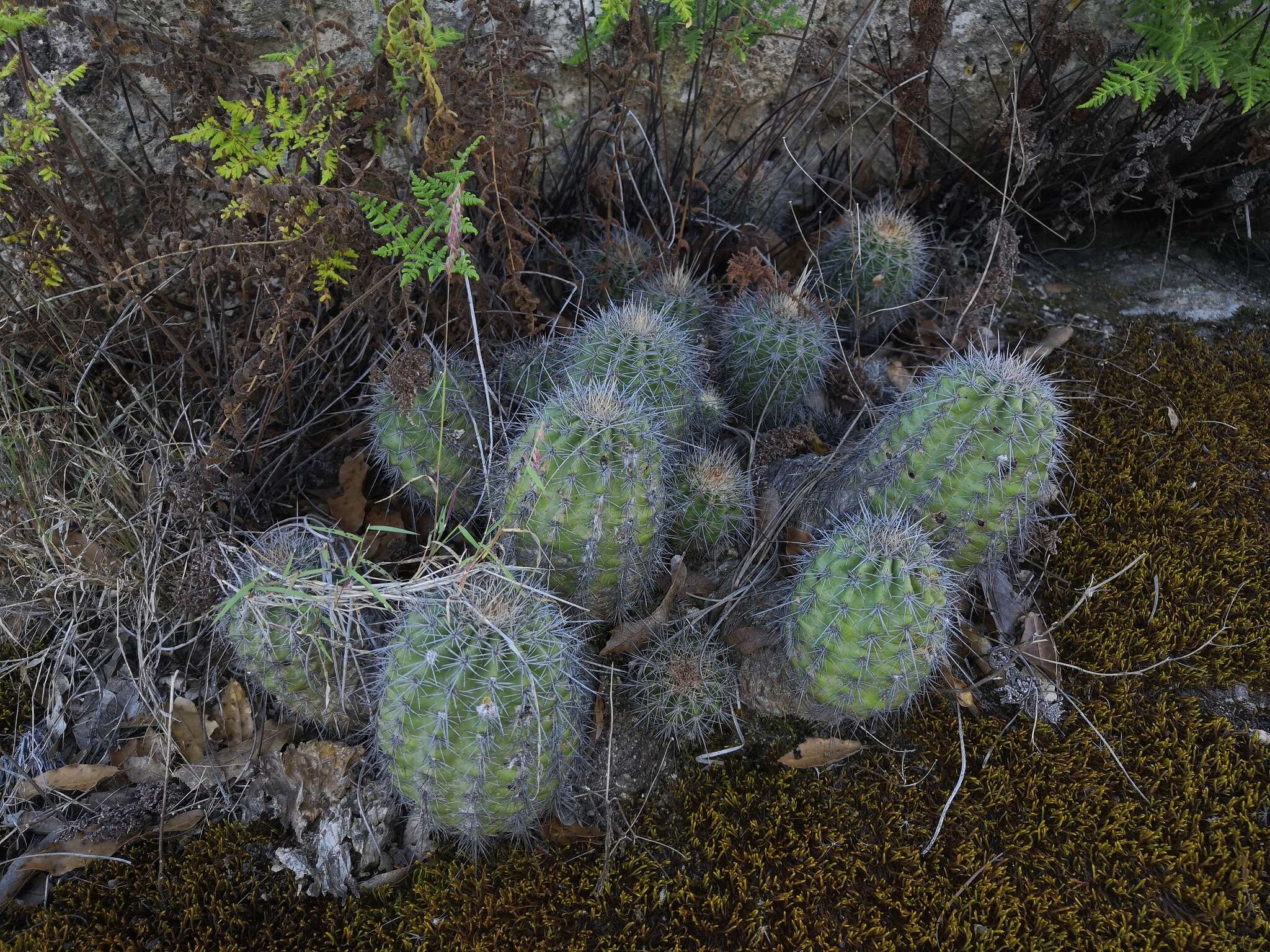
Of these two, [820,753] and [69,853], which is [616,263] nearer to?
[820,753]

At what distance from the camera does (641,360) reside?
2168 mm

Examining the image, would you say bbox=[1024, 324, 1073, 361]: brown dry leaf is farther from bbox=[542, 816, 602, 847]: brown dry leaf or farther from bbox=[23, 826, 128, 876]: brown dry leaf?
bbox=[23, 826, 128, 876]: brown dry leaf

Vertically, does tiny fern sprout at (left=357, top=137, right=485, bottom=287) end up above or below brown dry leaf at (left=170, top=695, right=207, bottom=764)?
above

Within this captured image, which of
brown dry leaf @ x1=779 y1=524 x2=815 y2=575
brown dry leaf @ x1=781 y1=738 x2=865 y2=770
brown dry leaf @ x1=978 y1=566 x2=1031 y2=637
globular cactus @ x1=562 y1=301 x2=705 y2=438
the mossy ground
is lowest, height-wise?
the mossy ground

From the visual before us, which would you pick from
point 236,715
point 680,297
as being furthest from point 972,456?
point 236,715

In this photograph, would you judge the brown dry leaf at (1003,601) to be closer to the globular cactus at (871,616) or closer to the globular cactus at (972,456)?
the globular cactus at (972,456)

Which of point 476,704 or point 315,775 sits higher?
point 476,704

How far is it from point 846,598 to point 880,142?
216cm

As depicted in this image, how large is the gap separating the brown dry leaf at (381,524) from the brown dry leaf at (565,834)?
0.86 m

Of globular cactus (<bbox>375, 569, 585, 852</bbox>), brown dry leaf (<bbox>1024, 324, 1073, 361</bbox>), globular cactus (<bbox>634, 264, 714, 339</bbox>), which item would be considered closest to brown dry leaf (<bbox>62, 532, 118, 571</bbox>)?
globular cactus (<bbox>375, 569, 585, 852</bbox>)

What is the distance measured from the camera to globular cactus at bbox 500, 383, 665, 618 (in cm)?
183

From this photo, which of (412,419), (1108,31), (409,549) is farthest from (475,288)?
(1108,31)

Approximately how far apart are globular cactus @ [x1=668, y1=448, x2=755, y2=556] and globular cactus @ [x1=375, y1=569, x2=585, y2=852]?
545mm

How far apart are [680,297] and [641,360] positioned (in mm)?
460
